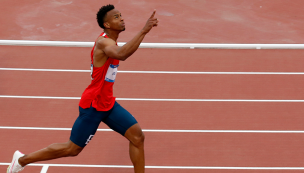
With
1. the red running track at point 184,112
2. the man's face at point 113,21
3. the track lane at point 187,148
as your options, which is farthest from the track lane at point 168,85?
the man's face at point 113,21

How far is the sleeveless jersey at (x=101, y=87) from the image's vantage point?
3.61 m

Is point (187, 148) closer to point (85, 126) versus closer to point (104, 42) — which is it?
point (85, 126)

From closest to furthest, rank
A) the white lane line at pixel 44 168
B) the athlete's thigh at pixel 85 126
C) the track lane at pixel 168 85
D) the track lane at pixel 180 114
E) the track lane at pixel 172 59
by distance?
the athlete's thigh at pixel 85 126 → the white lane line at pixel 44 168 → the track lane at pixel 180 114 → the track lane at pixel 168 85 → the track lane at pixel 172 59

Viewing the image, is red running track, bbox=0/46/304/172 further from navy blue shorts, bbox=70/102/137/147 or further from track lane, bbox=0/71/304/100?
navy blue shorts, bbox=70/102/137/147

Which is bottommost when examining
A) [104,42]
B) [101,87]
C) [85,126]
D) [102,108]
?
[85,126]

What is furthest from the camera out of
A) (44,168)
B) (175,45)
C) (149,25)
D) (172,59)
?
(175,45)

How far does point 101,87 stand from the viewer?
145 inches

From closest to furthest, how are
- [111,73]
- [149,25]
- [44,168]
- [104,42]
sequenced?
1. [149,25]
2. [104,42]
3. [111,73]
4. [44,168]

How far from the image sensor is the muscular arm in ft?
10.8

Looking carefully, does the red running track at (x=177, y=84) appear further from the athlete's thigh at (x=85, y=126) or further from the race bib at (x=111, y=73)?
the race bib at (x=111, y=73)

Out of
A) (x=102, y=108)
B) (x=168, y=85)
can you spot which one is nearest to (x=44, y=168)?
(x=102, y=108)

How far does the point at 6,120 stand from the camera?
5.53 m

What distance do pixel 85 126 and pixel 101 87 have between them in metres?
0.42

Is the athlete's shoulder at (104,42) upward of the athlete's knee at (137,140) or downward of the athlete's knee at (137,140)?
upward
